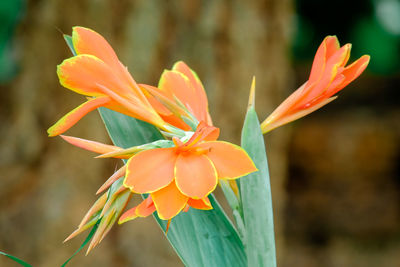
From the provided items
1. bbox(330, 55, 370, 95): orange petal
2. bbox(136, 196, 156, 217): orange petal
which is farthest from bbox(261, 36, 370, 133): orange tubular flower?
bbox(136, 196, 156, 217): orange petal

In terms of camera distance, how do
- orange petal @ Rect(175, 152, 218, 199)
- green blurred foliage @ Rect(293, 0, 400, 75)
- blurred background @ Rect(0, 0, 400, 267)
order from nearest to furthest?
orange petal @ Rect(175, 152, 218, 199) → blurred background @ Rect(0, 0, 400, 267) → green blurred foliage @ Rect(293, 0, 400, 75)

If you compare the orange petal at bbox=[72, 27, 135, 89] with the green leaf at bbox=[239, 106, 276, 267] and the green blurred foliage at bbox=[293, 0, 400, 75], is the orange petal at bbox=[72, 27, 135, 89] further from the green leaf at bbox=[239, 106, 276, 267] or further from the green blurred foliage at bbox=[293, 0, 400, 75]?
the green blurred foliage at bbox=[293, 0, 400, 75]

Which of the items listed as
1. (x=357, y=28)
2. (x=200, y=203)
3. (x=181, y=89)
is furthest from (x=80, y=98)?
(x=357, y=28)

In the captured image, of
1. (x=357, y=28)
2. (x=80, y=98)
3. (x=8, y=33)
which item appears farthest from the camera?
(x=357, y=28)

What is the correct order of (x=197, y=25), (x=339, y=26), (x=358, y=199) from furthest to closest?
(x=358, y=199), (x=339, y=26), (x=197, y=25)

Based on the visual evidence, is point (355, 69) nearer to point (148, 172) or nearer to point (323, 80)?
point (323, 80)

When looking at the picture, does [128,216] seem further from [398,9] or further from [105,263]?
[398,9]

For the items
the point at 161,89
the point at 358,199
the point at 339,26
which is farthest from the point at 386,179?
the point at 161,89
